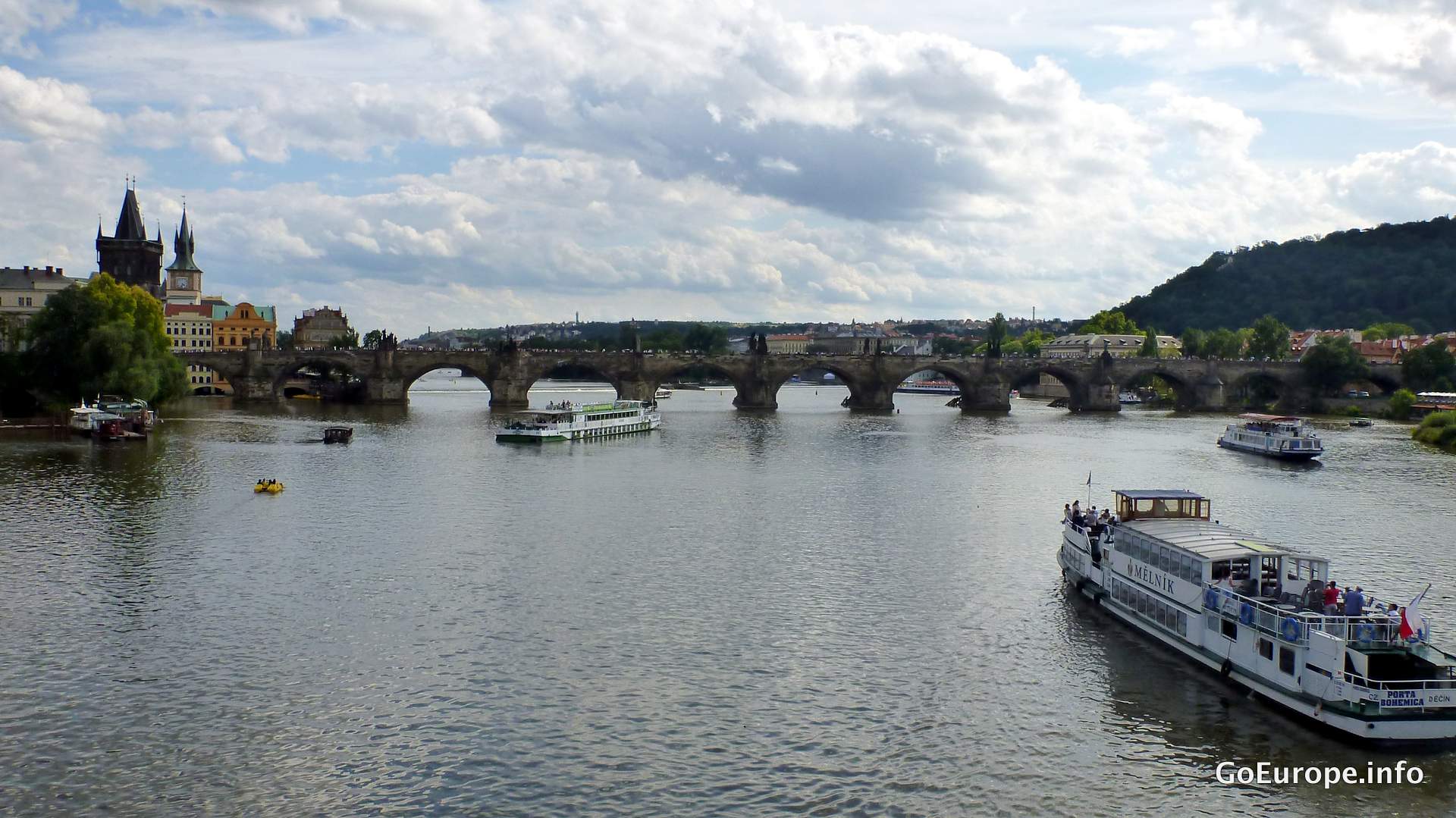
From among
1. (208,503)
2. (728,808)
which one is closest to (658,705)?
(728,808)

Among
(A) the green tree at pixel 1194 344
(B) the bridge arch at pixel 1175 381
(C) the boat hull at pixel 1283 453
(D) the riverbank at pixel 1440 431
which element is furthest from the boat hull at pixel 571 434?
(A) the green tree at pixel 1194 344

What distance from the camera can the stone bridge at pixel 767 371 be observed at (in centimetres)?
12950

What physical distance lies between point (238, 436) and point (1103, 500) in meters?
58.7

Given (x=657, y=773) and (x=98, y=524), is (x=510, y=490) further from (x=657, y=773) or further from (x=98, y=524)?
(x=657, y=773)

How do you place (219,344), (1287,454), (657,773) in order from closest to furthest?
1. (657,773)
2. (1287,454)
3. (219,344)

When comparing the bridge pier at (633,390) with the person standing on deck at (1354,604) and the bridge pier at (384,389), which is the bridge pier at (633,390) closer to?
the bridge pier at (384,389)

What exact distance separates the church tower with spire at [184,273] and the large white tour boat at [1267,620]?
175m

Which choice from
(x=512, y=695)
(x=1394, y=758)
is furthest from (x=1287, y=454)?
(x=512, y=695)

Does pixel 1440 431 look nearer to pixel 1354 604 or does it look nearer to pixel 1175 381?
pixel 1175 381

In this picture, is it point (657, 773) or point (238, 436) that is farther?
point (238, 436)

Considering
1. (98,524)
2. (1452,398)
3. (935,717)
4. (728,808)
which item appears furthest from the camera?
(1452,398)

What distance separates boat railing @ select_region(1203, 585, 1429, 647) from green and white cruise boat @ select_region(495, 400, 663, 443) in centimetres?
6259

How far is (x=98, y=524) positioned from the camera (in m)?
45.4

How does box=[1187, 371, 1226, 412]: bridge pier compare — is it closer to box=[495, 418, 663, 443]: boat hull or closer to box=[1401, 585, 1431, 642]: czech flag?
box=[495, 418, 663, 443]: boat hull
